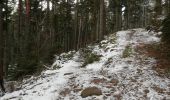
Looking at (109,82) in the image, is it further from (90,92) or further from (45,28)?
(45,28)

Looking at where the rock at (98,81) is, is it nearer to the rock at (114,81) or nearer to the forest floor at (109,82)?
the forest floor at (109,82)

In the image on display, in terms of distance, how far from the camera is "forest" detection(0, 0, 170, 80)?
1744 centimetres

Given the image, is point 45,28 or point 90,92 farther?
point 45,28

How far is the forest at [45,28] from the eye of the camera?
687 inches

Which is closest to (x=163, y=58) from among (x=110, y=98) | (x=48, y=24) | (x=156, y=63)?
(x=156, y=63)

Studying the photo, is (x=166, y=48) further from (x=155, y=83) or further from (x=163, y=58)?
(x=155, y=83)

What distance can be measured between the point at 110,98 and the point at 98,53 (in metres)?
8.57

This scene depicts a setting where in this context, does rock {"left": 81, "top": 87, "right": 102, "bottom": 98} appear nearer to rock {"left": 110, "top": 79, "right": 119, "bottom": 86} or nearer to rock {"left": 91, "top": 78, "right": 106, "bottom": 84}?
A: rock {"left": 91, "top": 78, "right": 106, "bottom": 84}

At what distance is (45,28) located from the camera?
34406 millimetres

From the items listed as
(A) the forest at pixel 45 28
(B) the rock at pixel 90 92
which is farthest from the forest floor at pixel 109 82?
(A) the forest at pixel 45 28

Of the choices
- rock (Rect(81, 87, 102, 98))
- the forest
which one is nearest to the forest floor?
rock (Rect(81, 87, 102, 98))

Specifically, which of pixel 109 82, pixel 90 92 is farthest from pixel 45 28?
pixel 90 92

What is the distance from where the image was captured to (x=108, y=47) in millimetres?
19375

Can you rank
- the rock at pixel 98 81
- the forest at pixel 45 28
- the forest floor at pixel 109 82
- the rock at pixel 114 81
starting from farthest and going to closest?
the forest at pixel 45 28, the rock at pixel 98 81, the rock at pixel 114 81, the forest floor at pixel 109 82
